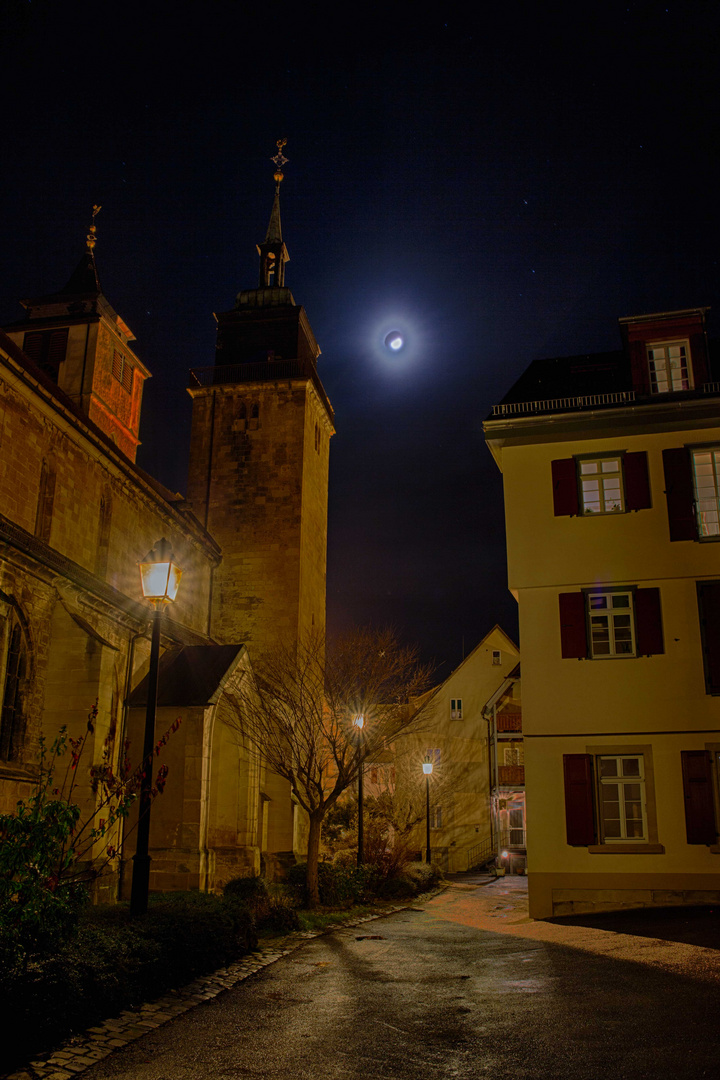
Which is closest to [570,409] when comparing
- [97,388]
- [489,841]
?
[489,841]

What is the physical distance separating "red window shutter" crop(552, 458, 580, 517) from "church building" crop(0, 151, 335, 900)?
28.9 feet

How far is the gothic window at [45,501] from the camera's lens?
22.8 m

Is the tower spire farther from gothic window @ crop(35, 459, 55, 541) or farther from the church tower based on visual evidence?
gothic window @ crop(35, 459, 55, 541)

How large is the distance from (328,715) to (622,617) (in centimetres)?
797

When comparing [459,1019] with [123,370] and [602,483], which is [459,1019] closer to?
[602,483]

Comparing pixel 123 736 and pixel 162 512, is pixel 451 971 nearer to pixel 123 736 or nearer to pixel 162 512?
pixel 123 736

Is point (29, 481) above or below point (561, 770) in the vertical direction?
above

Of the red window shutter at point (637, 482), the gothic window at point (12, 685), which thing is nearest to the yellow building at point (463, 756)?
the red window shutter at point (637, 482)

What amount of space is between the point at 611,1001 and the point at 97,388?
1624 inches

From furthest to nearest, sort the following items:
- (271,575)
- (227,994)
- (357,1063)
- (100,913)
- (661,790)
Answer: (271,575) → (661,790) → (100,913) → (227,994) → (357,1063)

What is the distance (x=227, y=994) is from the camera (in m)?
9.38

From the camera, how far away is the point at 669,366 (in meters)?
19.9

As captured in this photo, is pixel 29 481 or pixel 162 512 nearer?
pixel 29 481

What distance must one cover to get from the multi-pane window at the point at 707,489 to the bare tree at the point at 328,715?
8.76 meters
